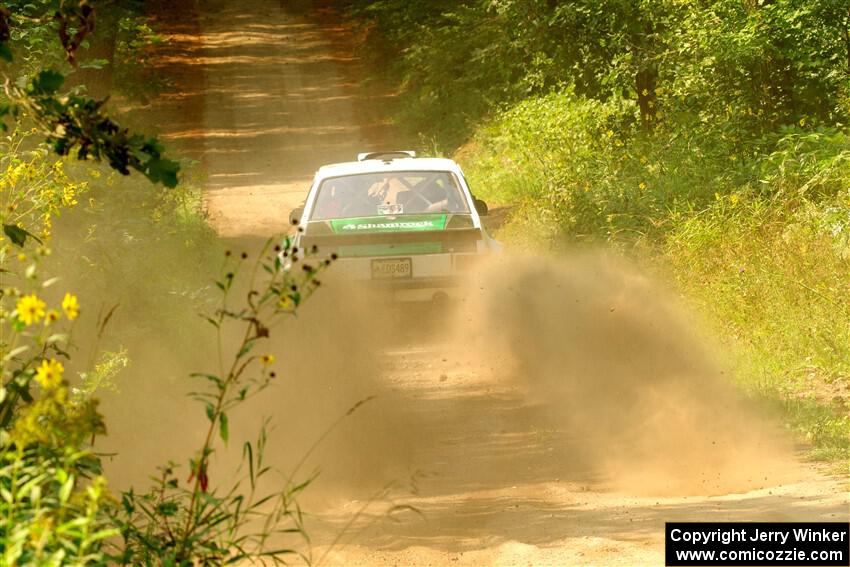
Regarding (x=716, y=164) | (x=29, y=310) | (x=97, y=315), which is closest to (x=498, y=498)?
(x=97, y=315)

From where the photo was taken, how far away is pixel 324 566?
22.5 feet

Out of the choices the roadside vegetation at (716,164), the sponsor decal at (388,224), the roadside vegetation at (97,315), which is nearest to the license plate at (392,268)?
the sponsor decal at (388,224)

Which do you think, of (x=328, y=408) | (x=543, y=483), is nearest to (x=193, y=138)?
(x=328, y=408)

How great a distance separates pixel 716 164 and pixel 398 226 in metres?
4.67

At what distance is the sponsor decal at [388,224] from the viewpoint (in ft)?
39.3

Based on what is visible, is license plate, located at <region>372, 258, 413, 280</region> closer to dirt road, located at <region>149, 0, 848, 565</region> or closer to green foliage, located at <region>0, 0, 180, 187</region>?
dirt road, located at <region>149, 0, 848, 565</region>

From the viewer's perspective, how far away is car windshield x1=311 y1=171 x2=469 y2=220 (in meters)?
12.4

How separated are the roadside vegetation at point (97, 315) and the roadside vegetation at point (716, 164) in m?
4.07

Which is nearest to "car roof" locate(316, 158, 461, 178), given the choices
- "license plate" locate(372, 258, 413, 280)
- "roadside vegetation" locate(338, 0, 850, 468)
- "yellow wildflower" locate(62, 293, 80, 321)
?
"license plate" locate(372, 258, 413, 280)

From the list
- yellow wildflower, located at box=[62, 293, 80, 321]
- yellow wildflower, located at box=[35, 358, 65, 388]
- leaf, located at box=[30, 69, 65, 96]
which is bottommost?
yellow wildflower, located at box=[35, 358, 65, 388]

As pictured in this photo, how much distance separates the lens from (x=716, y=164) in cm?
1482

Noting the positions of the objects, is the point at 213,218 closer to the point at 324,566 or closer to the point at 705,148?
the point at 705,148

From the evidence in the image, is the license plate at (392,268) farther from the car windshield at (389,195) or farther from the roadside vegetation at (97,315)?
the roadside vegetation at (97,315)

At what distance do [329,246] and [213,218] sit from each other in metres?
10.0
